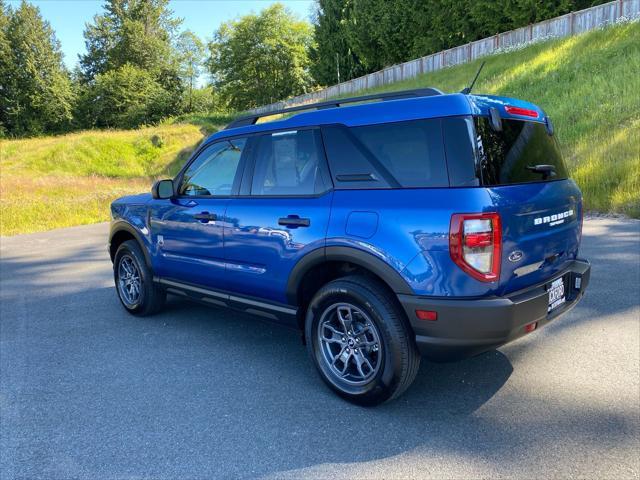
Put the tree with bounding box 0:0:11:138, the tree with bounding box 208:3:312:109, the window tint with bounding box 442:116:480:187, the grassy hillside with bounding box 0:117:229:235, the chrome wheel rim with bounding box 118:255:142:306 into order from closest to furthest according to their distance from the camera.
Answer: the window tint with bounding box 442:116:480:187
the chrome wheel rim with bounding box 118:255:142:306
the grassy hillside with bounding box 0:117:229:235
the tree with bounding box 0:0:11:138
the tree with bounding box 208:3:312:109

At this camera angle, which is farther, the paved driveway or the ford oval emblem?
the ford oval emblem

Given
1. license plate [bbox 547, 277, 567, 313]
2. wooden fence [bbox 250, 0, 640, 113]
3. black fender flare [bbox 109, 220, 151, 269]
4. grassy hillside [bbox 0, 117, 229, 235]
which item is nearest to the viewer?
license plate [bbox 547, 277, 567, 313]

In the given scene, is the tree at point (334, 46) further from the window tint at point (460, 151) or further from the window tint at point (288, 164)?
the window tint at point (460, 151)

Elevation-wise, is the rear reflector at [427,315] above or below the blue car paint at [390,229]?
below

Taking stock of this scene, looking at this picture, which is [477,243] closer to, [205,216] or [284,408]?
[284,408]

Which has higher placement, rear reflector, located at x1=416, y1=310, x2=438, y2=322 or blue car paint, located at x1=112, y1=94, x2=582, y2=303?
blue car paint, located at x1=112, y1=94, x2=582, y2=303

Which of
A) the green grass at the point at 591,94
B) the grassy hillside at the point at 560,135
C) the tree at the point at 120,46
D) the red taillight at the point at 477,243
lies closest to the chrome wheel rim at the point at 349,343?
the red taillight at the point at 477,243

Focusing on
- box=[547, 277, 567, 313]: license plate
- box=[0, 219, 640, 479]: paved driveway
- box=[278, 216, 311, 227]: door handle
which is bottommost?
box=[0, 219, 640, 479]: paved driveway

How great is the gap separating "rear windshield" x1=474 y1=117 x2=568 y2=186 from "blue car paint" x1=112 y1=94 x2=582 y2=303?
0.23ft

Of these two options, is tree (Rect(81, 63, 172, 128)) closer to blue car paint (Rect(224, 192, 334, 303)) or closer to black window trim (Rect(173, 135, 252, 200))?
black window trim (Rect(173, 135, 252, 200))

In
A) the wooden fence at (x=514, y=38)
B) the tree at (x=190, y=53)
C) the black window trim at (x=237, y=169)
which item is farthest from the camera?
the tree at (x=190, y=53)

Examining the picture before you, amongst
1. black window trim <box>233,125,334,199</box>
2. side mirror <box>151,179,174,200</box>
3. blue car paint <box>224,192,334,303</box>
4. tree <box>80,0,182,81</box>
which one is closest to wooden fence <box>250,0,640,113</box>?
side mirror <box>151,179,174,200</box>

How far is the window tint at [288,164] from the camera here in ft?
11.0

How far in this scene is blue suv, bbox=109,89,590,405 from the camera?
2.63 m
